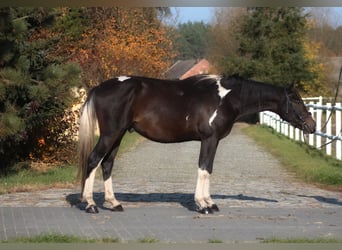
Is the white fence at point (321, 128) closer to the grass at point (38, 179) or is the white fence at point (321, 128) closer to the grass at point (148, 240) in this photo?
the grass at point (148, 240)

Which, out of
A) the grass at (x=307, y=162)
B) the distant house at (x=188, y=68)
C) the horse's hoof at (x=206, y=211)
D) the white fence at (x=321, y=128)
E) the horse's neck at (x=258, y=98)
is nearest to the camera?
the horse's hoof at (x=206, y=211)

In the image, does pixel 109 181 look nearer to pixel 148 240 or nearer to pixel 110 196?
pixel 110 196

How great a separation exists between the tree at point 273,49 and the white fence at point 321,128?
6.64m

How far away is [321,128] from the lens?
62.0 feet

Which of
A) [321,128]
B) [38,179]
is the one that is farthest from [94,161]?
[321,128]

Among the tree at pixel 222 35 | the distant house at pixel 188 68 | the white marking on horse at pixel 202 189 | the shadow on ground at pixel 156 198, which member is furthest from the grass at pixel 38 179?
the distant house at pixel 188 68

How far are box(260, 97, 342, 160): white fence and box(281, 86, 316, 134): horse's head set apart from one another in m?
0.56

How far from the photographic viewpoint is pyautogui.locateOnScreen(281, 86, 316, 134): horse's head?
1147 cm

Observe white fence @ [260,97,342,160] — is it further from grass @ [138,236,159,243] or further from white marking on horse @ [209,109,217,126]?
grass @ [138,236,159,243]

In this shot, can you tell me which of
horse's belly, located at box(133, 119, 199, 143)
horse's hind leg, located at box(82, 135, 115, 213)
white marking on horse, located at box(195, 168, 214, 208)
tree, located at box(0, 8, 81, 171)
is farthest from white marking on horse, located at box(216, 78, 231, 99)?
tree, located at box(0, 8, 81, 171)

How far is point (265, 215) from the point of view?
34.8ft

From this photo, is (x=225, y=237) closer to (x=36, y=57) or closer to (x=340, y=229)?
(x=340, y=229)

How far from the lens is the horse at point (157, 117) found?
1099cm

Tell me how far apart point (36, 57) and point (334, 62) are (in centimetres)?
6127
